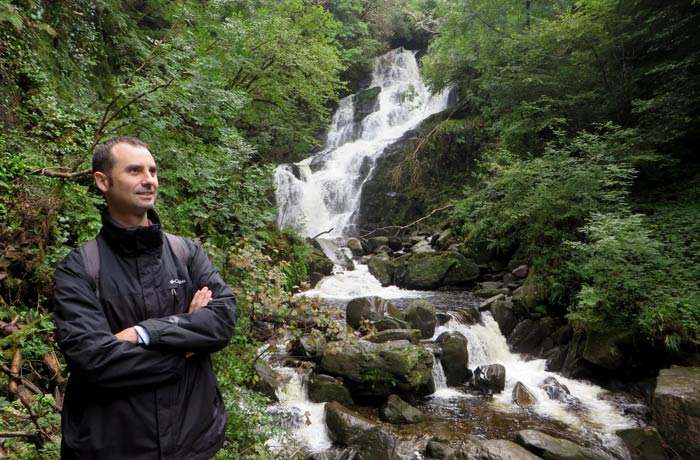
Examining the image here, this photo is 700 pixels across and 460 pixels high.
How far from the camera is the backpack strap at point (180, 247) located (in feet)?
6.48

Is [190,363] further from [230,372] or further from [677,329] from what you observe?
[677,329]

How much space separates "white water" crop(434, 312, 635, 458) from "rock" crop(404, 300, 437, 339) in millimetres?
225

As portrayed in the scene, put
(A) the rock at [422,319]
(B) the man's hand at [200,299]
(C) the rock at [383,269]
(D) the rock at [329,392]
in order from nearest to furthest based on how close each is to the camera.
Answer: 1. (B) the man's hand at [200,299]
2. (D) the rock at [329,392]
3. (A) the rock at [422,319]
4. (C) the rock at [383,269]

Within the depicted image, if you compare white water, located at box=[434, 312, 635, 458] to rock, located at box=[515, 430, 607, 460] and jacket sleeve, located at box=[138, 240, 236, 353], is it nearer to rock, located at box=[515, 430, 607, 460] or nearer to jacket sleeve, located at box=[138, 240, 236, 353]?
rock, located at box=[515, 430, 607, 460]

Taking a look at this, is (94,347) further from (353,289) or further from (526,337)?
(353,289)

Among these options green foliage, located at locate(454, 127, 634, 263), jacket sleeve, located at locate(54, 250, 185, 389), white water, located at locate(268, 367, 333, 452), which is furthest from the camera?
green foliage, located at locate(454, 127, 634, 263)

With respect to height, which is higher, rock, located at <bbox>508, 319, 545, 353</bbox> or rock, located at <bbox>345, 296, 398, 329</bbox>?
rock, located at <bbox>345, 296, 398, 329</bbox>

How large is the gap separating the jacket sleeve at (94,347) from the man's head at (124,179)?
11.7 inches

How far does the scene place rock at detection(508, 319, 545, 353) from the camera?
325 inches

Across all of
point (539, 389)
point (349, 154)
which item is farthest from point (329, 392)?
point (349, 154)

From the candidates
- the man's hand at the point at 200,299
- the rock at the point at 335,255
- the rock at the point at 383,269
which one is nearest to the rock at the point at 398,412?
the man's hand at the point at 200,299

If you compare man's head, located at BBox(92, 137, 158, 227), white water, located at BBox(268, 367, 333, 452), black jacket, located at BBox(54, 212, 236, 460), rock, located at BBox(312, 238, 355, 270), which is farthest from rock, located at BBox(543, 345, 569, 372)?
man's head, located at BBox(92, 137, 158, 227)

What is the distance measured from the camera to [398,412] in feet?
19.4

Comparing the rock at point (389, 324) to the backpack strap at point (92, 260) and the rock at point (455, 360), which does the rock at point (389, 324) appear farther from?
the backpack strap at point (92, 260)
